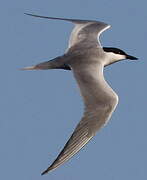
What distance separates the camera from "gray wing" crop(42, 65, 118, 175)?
13.7m

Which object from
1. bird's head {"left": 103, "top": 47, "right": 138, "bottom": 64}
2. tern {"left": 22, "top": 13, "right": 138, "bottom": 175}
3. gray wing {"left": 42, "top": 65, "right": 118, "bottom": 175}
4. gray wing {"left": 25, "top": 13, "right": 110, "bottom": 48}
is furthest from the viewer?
gray wing {"left": 25, "top": 13, "right": 110, "bottom": 48}

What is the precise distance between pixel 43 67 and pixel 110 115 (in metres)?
2.39

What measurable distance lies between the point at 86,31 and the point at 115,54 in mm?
1256

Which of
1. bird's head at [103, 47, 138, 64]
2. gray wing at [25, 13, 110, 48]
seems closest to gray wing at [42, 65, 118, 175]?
bird's head at [103, 47, 138, 64]

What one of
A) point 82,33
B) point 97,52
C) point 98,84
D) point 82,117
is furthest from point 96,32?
point 82,117

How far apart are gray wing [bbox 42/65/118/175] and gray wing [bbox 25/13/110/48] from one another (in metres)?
1.76

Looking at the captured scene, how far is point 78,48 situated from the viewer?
1744 centimetres

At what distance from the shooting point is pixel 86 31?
18.6 m

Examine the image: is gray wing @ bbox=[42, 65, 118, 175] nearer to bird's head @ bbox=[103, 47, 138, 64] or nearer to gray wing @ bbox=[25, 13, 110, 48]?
bird's head @ bbox=[103, 47, 138, 64]

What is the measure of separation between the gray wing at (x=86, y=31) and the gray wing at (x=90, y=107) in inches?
69.4

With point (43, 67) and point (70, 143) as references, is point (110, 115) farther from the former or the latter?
point (43, 67)

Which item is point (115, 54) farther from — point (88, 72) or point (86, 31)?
point (88, 72)

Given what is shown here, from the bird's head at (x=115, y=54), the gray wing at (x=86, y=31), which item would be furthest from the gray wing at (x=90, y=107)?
the gray wing at (x=86, y=31)

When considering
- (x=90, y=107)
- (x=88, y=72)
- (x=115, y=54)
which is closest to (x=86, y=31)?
(x=115, y=54)
